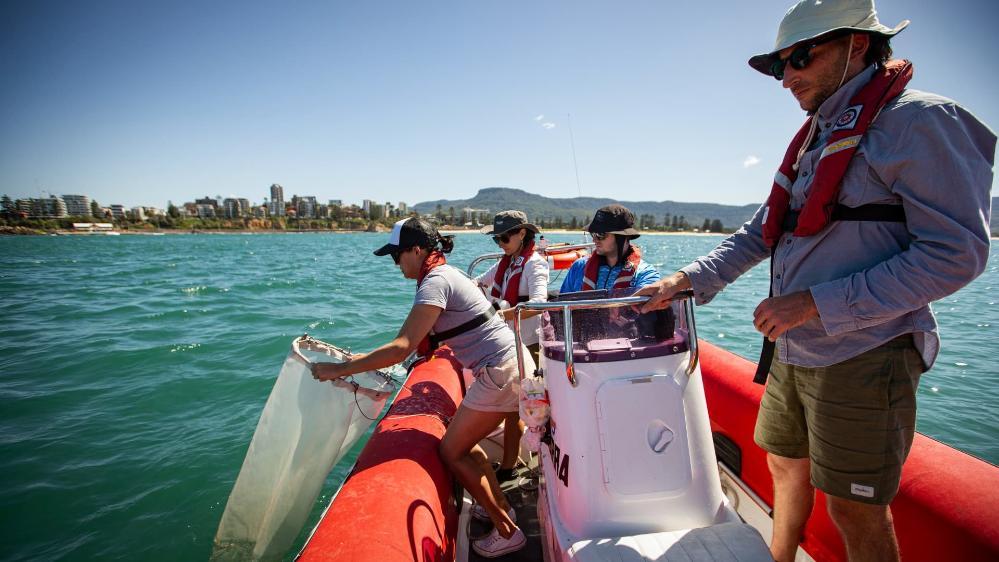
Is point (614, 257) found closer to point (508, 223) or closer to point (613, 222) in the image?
point (613, 222)

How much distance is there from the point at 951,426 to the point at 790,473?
526cm

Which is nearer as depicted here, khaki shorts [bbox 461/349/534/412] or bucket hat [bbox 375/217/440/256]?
khaki shorts [bbox 461/349/534/412]

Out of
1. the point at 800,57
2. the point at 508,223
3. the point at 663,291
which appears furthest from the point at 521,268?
the point at 800,57

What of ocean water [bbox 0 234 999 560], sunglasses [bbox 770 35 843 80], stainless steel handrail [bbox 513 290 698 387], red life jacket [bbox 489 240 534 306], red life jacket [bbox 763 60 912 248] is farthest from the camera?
red life jacket [bbox 489 240 534 306]

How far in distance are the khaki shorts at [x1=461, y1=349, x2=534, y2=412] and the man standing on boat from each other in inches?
52.4

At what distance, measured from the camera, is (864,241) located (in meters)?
1.24

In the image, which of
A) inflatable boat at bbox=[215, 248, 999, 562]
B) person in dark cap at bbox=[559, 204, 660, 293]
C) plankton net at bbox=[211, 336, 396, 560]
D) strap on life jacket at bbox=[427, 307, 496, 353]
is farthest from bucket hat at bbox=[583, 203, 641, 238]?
plankton net at bbox=[211, 336, 396, 560]

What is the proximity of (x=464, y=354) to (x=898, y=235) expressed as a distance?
2.03 meters

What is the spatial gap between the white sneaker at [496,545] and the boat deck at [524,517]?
2.4 inches

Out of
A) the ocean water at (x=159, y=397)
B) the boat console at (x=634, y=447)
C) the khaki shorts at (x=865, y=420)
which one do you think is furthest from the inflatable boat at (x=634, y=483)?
the ocean water at (x=159, y=397)

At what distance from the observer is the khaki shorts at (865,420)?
1.22 meters

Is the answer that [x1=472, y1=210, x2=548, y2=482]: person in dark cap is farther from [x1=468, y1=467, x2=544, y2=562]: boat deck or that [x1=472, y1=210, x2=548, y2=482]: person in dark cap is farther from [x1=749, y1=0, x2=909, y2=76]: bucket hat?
[x1=749, y1=0, x2=909, y2=76]: bucket hat

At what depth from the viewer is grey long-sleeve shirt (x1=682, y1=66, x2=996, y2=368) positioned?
3.39ft

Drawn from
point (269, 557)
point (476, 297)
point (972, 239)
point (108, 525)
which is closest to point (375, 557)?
point (476, 297)
